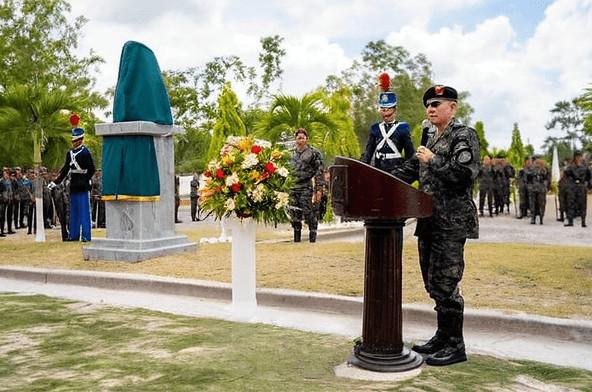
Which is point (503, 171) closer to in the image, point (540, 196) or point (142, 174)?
point (540, 196)

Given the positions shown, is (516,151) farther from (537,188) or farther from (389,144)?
(389,144)

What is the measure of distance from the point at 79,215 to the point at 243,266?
723 cm

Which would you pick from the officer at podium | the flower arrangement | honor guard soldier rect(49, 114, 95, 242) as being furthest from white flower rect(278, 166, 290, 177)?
honor guard soldier rect(49, 114, 95, 242)

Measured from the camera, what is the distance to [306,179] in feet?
38.7

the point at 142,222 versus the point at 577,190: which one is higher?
the point at 577,190

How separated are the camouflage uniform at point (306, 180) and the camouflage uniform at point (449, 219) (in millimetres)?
7160

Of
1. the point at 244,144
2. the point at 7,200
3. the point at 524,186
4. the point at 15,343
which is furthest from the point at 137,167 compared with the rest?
the point at 524,186

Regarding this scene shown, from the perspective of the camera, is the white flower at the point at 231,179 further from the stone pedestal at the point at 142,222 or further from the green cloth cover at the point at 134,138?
the green cloth cover at the point at 134,138

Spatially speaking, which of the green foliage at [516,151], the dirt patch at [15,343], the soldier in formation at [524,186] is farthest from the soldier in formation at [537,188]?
the green foliage at [516,151]

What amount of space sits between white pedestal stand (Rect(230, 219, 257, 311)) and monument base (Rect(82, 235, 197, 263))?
139 inches

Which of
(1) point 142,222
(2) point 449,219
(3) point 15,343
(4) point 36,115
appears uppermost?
(4) point 36,115

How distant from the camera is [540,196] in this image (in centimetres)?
1853

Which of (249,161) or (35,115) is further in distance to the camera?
(35,115)

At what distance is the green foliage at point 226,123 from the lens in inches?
577
